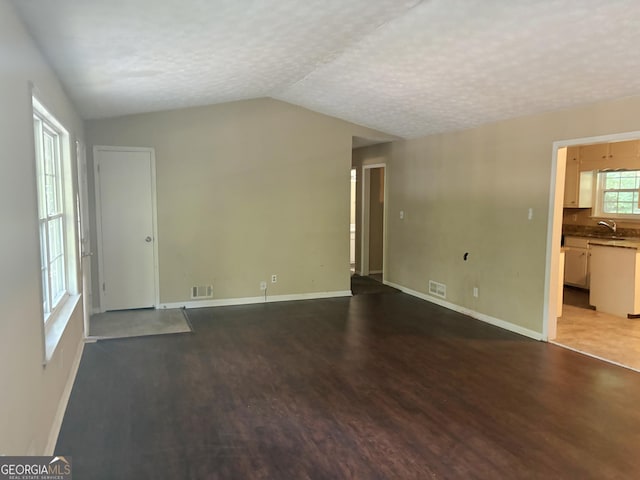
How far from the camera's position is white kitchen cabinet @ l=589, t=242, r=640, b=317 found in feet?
18.1

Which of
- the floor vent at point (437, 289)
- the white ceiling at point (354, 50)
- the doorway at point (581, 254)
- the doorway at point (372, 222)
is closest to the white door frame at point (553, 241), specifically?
the doorway at point (581, 254)

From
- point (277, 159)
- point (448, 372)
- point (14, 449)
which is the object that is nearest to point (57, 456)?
point (14, 449)

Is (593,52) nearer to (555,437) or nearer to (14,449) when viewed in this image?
(555,437)

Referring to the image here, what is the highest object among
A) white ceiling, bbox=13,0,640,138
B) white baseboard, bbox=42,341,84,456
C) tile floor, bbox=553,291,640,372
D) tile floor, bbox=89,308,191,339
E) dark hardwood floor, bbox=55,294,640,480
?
white ceiling, bbox=13,0,640,138

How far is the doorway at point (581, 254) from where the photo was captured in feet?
14.7

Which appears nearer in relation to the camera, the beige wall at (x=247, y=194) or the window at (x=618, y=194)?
the beige wall at (x=247, y=194)

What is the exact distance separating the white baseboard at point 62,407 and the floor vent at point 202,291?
194 cm

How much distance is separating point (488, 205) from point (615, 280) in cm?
196

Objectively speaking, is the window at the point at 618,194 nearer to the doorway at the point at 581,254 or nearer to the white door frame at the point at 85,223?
the doorway at the point at 581,254

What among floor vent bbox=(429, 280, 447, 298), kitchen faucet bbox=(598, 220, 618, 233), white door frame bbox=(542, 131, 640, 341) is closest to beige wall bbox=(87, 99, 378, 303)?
floor vent bbox=(429, 280, 447, 298)

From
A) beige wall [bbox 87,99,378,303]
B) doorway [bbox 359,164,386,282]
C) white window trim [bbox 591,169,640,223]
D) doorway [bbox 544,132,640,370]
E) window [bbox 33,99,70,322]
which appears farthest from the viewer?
doorway [bbox 359,164,386,282]

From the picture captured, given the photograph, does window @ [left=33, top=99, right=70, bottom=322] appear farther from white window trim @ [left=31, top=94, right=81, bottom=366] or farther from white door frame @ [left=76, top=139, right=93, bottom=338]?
white door frame @ [left=76, top=139, right=93, bottom=338]

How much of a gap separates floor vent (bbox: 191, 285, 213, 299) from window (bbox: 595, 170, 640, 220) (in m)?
6.02

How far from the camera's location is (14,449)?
182 centimetres
